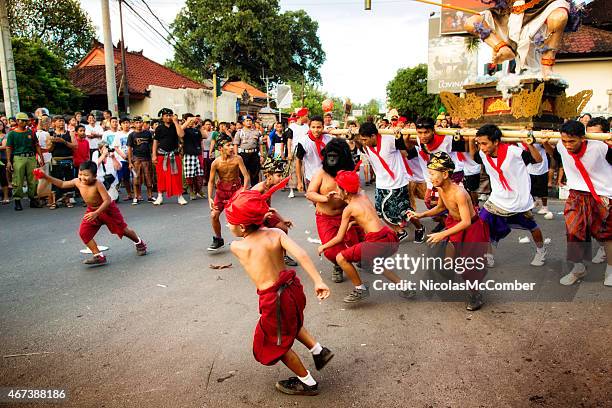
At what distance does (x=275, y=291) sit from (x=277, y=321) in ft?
0.60

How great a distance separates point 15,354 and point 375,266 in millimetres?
3072

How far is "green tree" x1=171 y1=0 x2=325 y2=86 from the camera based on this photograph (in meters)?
37.9

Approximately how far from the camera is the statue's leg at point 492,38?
8031mm

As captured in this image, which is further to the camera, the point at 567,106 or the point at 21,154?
the point at 21,154

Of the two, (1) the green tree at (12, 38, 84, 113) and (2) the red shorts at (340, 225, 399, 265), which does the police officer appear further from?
(1) the green tree at (12, 38, 84, 113)

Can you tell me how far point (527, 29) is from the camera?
7637 millimetres

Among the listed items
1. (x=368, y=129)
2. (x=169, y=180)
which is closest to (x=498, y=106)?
(x=368, y=129)

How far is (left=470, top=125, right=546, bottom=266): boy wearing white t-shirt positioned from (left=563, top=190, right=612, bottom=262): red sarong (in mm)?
435

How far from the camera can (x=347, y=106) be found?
9586mm

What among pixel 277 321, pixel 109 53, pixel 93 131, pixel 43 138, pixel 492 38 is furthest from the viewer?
pixel 109 53

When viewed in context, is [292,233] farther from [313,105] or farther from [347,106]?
[313,105]

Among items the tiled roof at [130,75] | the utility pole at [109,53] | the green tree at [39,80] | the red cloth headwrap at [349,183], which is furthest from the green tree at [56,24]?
the red cloth headwrap at [349,183]

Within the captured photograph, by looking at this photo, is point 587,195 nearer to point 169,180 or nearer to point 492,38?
point 492,38

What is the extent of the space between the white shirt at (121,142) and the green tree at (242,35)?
1079 inches
